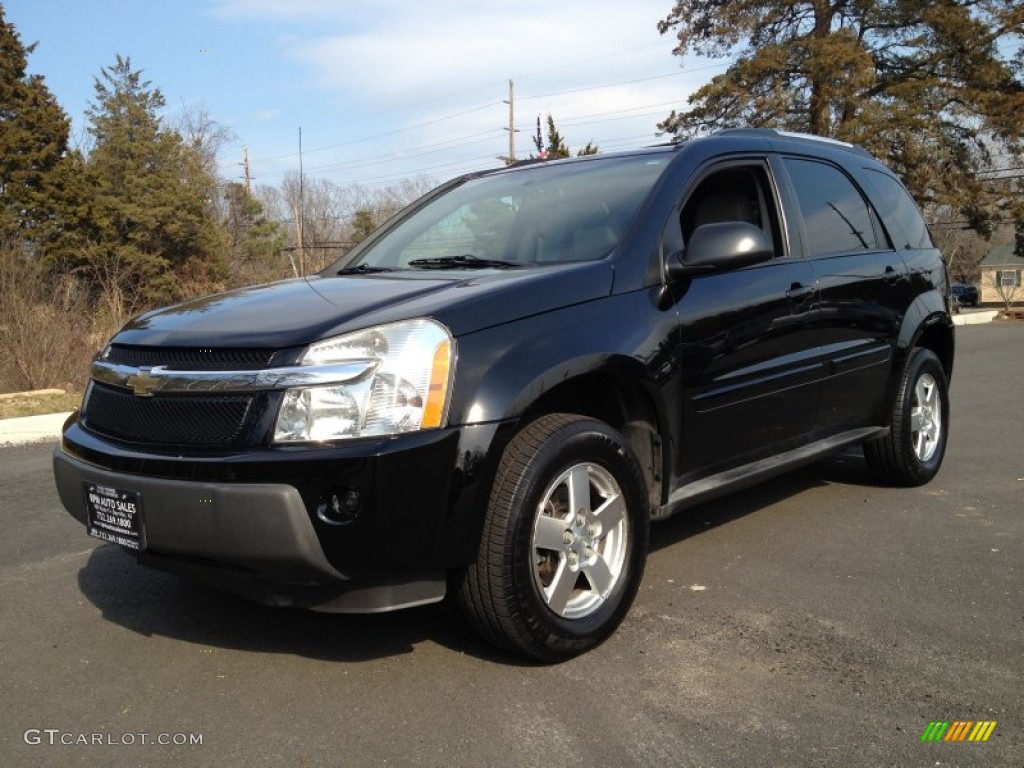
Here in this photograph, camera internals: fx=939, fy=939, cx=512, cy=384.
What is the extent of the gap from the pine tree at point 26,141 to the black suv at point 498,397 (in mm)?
30098

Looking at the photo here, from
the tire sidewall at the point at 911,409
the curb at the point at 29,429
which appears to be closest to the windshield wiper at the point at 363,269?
the tire sidewall at the point at 911,409

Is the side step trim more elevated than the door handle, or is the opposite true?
the door handle

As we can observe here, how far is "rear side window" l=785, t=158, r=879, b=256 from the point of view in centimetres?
471

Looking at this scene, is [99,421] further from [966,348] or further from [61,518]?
[966,348]

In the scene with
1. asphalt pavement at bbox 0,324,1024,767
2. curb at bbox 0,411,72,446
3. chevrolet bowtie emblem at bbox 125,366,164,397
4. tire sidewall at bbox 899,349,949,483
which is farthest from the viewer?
curb at bbox 0,411,72,446

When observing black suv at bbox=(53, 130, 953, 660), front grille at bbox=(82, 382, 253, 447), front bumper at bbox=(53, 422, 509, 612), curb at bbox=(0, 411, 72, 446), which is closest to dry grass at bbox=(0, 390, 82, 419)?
curb at bbox=(0, 411, 72, 446)

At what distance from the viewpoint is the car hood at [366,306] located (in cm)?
302

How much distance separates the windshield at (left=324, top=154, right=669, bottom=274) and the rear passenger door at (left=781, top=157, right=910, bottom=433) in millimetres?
1070

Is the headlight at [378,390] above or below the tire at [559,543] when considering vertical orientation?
above

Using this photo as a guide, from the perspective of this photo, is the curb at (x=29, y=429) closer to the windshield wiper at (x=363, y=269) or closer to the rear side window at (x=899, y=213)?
the windshield wiper at (x=363, y=269)

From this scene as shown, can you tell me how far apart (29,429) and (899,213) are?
7.67 metres

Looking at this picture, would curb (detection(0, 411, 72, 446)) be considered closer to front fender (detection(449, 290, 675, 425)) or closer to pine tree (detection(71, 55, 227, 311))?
front fender (detection(449, 290, 675, 425))

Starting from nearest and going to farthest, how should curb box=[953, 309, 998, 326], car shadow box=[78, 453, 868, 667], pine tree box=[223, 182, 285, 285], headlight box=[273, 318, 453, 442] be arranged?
1. headlight box=[273, 318, 453, 442]
2. car shadow box=[78, 453, 868, 667]
3. curb box=[953, 309, 998, 326]
4. pine tree box=[223, 182, 285, 285]

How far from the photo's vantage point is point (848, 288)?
477cm
